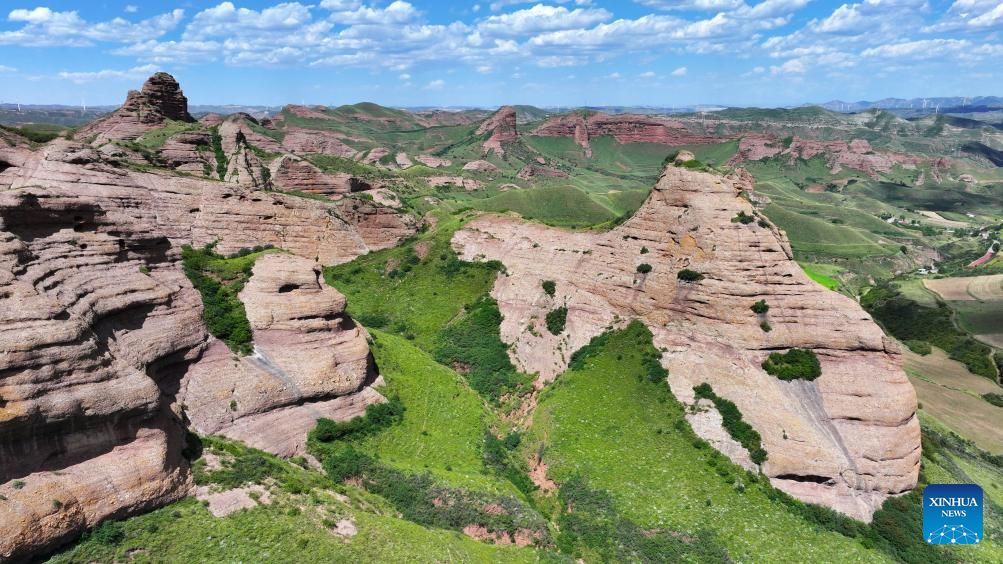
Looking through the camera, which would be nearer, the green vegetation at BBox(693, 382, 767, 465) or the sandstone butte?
the sandstone butte

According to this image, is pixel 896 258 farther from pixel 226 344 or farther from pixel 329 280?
pixel 226 344

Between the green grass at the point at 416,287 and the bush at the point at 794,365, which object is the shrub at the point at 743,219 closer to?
the bush at the point at 794,365

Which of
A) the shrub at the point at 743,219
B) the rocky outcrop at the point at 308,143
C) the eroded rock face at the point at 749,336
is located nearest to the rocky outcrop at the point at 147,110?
the eroded rock face at the point at 749,336

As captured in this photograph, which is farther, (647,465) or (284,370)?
(647,465)

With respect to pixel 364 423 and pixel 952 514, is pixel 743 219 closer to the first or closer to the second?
pixel 952 514

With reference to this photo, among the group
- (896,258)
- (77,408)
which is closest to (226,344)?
(77,408)

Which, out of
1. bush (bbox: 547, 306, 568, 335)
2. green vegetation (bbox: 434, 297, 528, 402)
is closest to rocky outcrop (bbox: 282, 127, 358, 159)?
green vegetation (bbox: 434, 297, 528, 402)

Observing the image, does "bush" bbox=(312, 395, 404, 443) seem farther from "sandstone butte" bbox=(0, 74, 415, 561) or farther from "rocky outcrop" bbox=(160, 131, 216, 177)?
"rocky outcrop" bbox=(160, 131, 216, 177)

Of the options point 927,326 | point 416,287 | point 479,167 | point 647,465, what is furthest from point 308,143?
point 927,326
